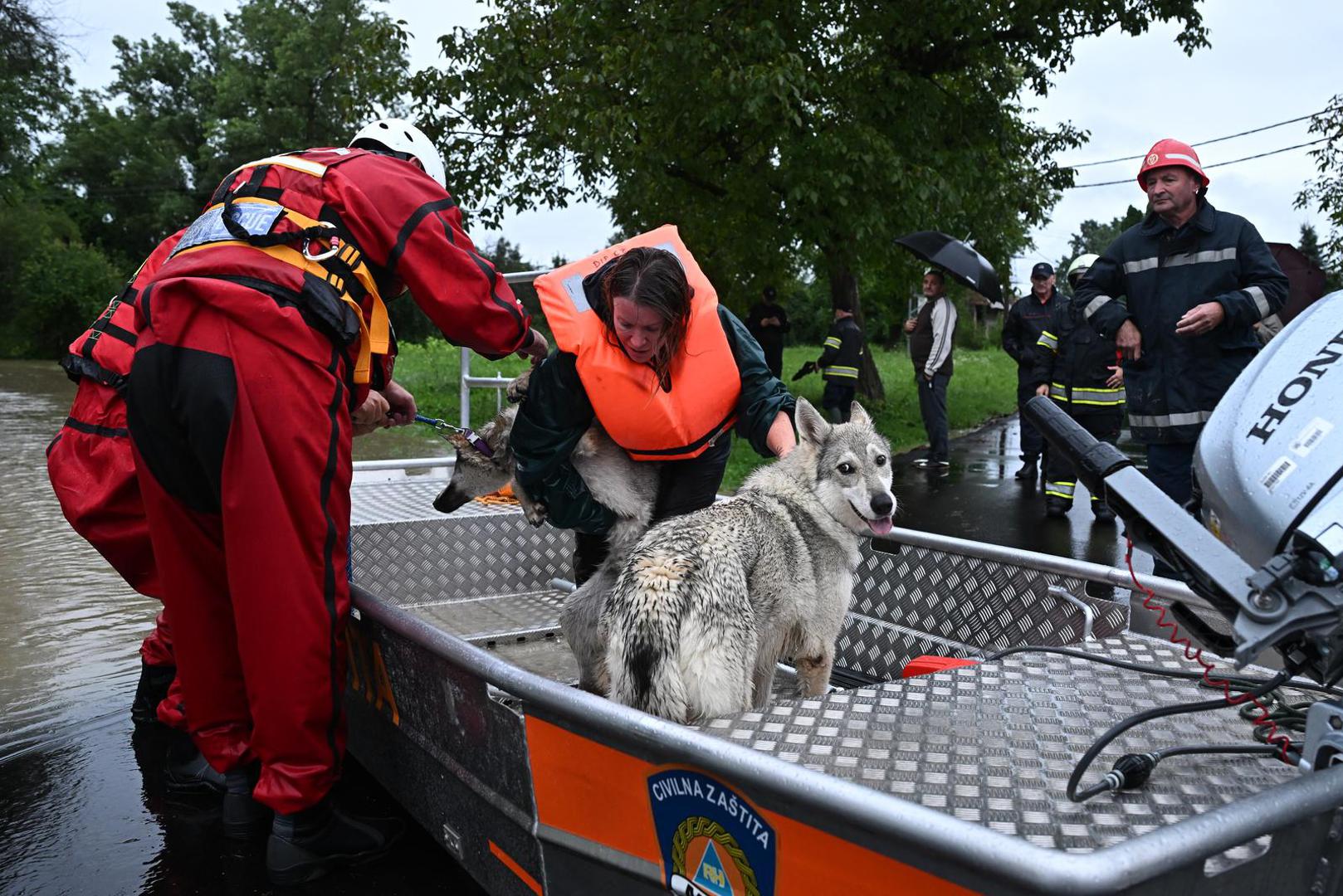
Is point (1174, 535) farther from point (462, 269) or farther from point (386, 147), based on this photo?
point (386, 147)

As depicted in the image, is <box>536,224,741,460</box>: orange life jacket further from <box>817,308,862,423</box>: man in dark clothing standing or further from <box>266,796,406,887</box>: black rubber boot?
<box>817,308,862,423</box>: man in dark clothing standing

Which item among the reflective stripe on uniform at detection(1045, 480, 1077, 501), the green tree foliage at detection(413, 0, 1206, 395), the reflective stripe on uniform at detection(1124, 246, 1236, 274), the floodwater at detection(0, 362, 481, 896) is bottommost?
the floodwater at detection(0, 362, 481, 896)

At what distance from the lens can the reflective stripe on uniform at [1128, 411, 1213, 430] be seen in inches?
185

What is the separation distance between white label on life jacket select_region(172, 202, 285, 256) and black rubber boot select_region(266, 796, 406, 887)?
1.83 metres

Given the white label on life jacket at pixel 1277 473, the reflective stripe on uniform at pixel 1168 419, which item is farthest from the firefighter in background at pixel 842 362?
the white label on life jacket at pixel 1277 473

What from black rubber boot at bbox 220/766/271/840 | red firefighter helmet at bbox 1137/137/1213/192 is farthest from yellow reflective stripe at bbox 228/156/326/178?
red firefighter helmet at bbox 1137/137/1213/192

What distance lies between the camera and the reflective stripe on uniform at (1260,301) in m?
4.60

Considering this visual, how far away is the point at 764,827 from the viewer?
1.80m

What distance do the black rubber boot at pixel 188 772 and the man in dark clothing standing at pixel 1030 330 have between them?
29.8ft

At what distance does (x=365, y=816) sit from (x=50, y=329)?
4486cm

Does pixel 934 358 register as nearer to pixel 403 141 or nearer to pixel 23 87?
pixel 403 141

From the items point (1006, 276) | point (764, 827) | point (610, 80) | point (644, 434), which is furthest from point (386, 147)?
point (1006, 276)

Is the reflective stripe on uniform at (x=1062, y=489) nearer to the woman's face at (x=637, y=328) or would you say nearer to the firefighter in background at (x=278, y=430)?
the woman's face at (x=637, y=328)

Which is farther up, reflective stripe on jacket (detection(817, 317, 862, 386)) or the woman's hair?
the woman's hair
